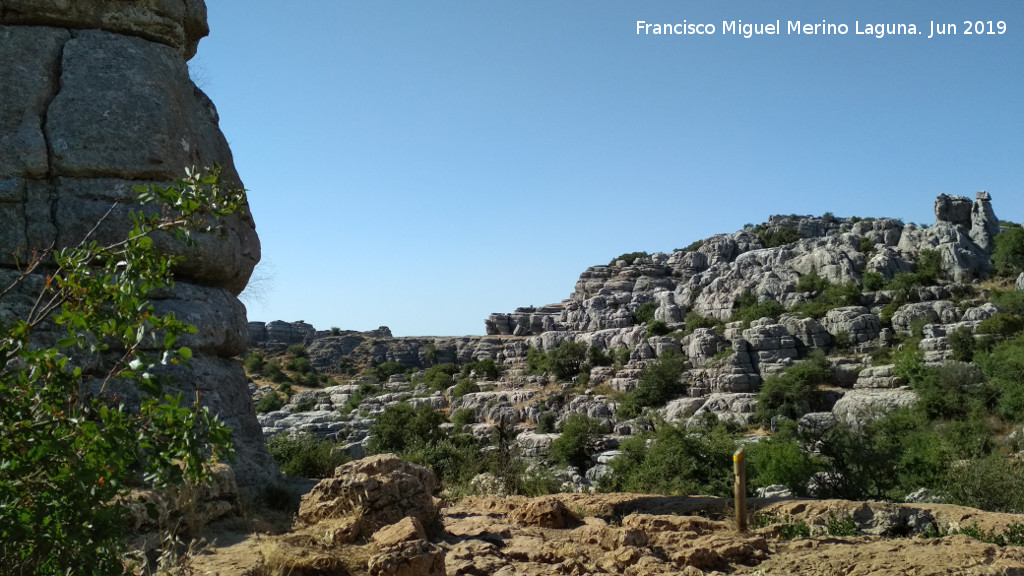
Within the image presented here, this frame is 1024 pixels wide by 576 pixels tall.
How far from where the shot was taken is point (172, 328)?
2723 millimetres

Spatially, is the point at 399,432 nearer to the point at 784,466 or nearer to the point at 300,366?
the point at 784,466

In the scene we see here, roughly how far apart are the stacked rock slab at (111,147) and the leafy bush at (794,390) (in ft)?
105

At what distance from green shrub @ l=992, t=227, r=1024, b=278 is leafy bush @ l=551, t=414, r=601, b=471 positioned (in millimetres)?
32013

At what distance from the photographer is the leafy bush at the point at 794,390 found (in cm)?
3756

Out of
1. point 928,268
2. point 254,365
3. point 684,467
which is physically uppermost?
point 928,268

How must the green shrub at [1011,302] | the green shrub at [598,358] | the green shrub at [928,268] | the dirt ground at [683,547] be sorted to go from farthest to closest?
the green shrub at [598,358] → the green shrub at [928,268] → the green shrub at [1011,302] → the dirt ground at [683,547]

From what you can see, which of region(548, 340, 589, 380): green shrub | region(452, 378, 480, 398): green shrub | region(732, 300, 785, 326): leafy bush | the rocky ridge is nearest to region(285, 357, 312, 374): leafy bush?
the rocky ridge

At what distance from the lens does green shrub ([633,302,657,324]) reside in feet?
208

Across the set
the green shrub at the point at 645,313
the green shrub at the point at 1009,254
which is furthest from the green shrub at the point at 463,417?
the green shrub at the point at 1009,254

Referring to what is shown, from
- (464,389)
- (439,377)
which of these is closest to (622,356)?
(464,389)

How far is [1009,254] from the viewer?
50.2 metres

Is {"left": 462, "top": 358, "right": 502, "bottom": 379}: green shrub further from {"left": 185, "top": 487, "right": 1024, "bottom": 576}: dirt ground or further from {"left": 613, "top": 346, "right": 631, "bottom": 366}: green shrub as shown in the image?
{"left": 185, "top": 487, "right": 1024, "bottom": 576}: dirt ground

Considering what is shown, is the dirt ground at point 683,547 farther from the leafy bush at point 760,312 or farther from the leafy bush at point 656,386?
the leafy bush at point 760,312

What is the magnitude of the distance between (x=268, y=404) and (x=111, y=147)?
38627 mm
